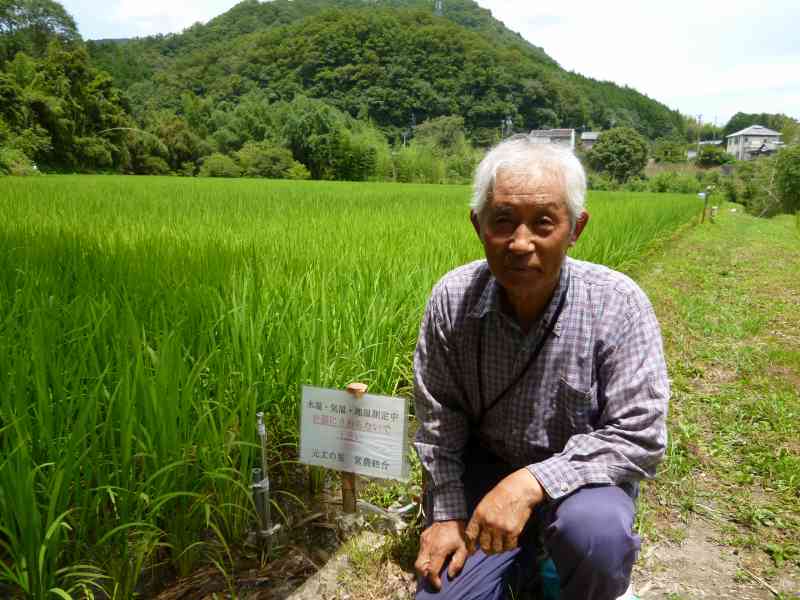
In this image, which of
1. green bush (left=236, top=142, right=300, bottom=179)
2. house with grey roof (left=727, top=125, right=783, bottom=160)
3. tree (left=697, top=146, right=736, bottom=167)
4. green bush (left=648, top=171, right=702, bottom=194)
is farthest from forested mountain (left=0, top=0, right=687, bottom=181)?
green bush (left=648, top=171, right=702, bottom=194)

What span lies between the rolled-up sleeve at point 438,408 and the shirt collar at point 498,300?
9cm

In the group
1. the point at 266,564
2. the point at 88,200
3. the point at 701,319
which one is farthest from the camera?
the point at 88,200

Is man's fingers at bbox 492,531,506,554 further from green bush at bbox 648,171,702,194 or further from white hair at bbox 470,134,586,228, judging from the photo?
green bush at bbox 648,171,702,194

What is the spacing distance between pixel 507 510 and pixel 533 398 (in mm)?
250

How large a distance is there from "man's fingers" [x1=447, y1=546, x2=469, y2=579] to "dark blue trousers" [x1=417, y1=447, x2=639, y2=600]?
14 millimetres

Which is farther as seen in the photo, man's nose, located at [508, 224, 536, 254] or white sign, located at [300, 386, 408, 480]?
white sign, located at [300, 386, 408, 480]

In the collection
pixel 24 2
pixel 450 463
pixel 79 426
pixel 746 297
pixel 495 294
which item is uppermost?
pixel 24 2

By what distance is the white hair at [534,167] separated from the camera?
1.05m

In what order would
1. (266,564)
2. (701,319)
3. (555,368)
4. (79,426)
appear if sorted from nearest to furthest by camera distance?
1. (79,426)
2. (555,368)
3. (266,564)
4. (701,319)

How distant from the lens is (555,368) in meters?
1.15

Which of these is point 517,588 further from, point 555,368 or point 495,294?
point 495,294

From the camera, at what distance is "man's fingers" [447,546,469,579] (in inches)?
44.0

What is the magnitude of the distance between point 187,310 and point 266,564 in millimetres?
802

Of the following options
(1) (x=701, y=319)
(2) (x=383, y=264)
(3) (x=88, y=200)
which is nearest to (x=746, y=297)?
(1) (x=701, y=319)
